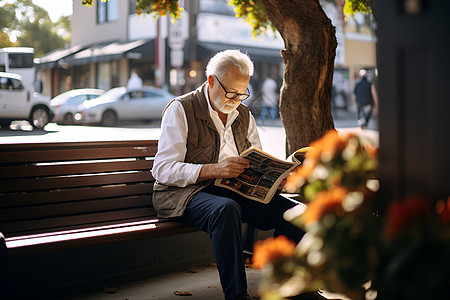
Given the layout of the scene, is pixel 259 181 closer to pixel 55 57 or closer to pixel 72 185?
pixel 72 185

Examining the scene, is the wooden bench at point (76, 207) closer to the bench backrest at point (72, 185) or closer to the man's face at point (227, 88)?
the bench backrest at point (72, 185)

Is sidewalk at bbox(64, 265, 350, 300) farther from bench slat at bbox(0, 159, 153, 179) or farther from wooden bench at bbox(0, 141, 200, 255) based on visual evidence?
bench slat at bbox(0, 159, 153, 179)

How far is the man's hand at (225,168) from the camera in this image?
3.26 metres

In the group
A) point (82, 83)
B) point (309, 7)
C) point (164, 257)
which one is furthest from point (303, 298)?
point (82, 83)

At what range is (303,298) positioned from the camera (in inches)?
126

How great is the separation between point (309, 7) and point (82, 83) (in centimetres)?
2463

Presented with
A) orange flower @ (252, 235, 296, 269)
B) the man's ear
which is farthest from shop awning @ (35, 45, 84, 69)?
orange flower @ (252, 235, 296, 269)

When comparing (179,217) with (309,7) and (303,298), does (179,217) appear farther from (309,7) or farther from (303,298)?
(309,7)

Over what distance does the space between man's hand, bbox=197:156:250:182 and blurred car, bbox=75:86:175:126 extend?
625 inches

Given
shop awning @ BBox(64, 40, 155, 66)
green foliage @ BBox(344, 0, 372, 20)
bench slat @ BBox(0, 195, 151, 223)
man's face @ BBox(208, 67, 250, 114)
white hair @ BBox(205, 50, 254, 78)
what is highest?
shop awning @ BBox(64, 40, 155, 66)

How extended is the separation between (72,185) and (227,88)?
1.10 m

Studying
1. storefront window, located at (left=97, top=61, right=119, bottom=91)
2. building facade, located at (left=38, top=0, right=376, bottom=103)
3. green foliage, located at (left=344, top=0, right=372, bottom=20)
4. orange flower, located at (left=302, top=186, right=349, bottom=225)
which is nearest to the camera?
orange flower, located at (left=302, top=186, right=349, bottom=225)

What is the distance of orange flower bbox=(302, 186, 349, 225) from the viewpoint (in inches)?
60.2

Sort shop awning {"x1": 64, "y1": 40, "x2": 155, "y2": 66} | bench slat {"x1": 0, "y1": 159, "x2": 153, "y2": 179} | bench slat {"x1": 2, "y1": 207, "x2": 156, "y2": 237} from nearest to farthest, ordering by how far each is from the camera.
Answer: bench slat {"x1": 2, "y1": 207, "x2": 156, "y2": 237} → bench slat {"x1": 0, "y1": 159, "x2": 153, "y2": 179} → shop awning {"x1": 64, "y1": 40, "x2": 155, "y2": 66}
